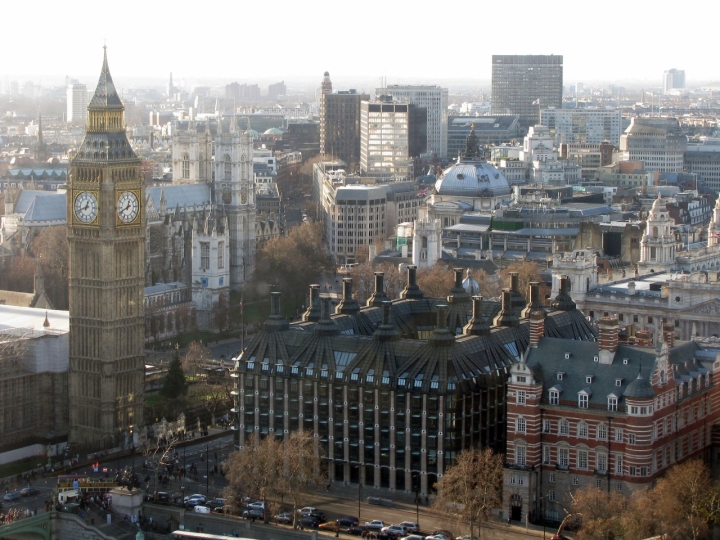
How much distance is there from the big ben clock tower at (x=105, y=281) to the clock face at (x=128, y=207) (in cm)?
7

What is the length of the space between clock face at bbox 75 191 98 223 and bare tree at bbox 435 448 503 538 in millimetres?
35993

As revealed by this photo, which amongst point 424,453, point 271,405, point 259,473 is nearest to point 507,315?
point 424,453

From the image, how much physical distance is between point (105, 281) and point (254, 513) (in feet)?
89.8

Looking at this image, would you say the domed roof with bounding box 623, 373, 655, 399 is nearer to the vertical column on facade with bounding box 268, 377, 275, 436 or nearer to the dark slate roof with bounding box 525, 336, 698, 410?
the dark slate roof with bounding box 525, 336, 698, 410

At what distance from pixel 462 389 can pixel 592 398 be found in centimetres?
895

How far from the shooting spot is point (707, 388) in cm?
11638

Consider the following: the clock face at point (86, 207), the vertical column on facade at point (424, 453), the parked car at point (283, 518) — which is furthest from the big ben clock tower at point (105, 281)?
the vertical column on facade at point (424, 453)

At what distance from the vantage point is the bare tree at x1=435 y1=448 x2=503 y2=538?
10538 centimetres

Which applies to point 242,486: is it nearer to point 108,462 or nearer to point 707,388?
point 108,462

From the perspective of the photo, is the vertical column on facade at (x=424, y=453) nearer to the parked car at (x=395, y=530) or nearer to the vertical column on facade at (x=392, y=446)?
the vertical column on facade at (x=392, y=446)

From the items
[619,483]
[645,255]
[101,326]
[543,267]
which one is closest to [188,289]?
[543,267]

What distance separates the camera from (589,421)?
108812mm

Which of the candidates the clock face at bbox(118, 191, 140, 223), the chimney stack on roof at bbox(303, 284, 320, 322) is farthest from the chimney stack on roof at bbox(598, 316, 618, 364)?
the clock face at bbox(118, 191, 140, 223)

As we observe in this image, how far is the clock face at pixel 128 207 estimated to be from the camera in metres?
130
